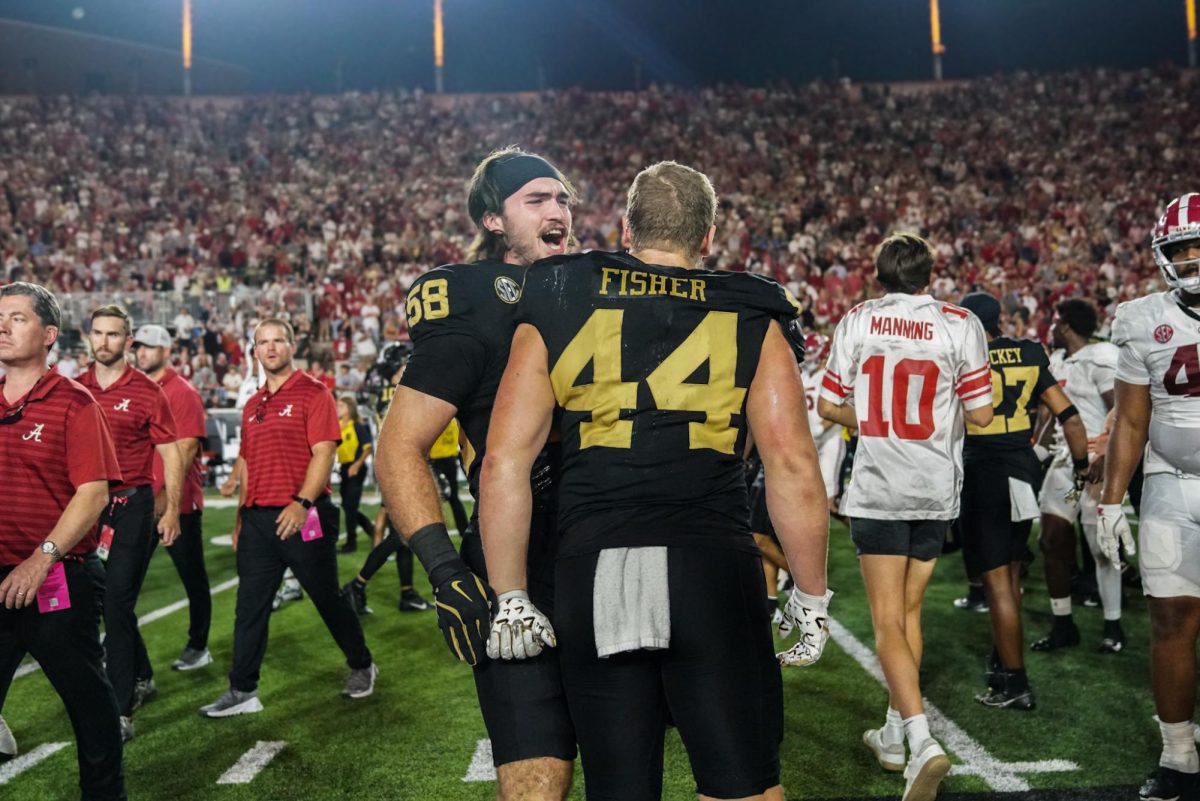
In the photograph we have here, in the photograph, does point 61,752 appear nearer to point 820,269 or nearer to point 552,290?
point 552,290

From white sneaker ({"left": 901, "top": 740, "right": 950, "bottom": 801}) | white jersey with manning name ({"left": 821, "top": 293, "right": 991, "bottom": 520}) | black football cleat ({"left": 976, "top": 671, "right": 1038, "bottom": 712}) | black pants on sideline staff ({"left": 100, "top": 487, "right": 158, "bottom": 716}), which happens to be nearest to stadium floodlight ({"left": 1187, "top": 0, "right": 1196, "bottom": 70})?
black football cleat ({"left": 976, "top": 671, "right": 1038, "bottom": 712})

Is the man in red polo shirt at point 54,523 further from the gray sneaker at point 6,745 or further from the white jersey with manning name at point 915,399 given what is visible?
the white jersey with manning name at point 915,399

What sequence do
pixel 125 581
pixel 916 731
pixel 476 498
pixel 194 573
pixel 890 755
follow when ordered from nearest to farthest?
pixel 476 498
pixel 916 731
pixel 890 755
pixel 125 581
pixel 194 573

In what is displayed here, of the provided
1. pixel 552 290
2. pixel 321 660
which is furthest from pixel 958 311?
pixel 321 660

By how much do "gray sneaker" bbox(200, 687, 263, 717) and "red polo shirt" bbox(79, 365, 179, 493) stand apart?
122 cm

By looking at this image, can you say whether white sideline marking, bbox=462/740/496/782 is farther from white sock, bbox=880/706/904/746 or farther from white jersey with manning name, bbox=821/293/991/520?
white jersey with manning name, bbox=821/293/991/520

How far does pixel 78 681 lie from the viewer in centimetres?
355

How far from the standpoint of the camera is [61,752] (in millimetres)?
4848

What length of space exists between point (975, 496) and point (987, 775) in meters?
1.52

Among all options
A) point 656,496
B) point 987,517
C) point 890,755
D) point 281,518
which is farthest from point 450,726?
point 656,496

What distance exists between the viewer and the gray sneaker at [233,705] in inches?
209

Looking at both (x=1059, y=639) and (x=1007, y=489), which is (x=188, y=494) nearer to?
(x=1007, y=489)

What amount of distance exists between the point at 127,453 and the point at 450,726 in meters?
2.25

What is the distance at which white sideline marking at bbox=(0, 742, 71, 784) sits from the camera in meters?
4.55
